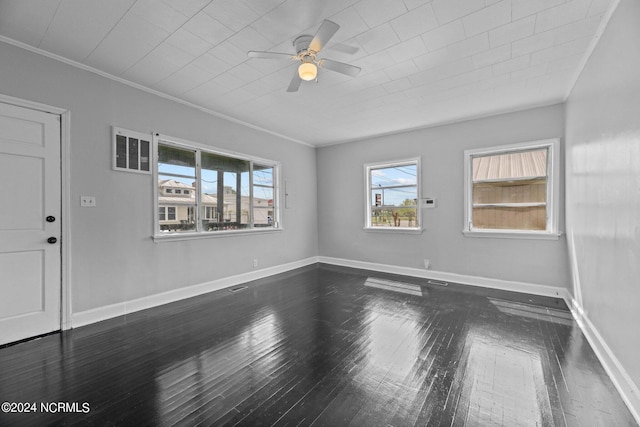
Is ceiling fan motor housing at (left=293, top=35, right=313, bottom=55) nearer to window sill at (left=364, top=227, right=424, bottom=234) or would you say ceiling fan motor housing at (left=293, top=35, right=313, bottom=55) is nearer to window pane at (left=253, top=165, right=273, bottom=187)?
window pane at (left=253, top=165, right=273, bottom=187)

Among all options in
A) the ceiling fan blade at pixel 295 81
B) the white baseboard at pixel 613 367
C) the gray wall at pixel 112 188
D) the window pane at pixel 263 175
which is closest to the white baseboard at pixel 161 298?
the gray wall at pixel 112 188

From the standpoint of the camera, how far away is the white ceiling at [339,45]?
209cm

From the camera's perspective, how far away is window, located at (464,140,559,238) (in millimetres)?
4027

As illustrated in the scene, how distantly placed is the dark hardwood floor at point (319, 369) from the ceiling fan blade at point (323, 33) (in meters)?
2.61

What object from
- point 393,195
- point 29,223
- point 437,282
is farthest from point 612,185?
point 29,223

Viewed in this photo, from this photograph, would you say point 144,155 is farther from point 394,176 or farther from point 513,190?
point 513,190

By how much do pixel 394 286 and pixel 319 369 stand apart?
2587 millimetres

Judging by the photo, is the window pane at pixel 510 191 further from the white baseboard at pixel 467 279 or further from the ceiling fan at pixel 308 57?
the ceiling fan at pixel 308 57

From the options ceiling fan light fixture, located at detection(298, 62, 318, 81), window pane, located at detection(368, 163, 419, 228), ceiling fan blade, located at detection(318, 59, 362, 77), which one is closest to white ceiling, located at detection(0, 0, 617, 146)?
ceiling fan blade, located at detection(318, 59, 362, 77)

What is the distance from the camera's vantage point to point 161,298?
3.62 meters

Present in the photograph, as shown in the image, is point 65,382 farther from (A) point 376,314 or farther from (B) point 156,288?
(A) point 376,314

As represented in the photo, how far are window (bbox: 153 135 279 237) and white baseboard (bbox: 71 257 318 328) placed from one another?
802 mm

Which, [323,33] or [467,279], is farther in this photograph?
[467,279]

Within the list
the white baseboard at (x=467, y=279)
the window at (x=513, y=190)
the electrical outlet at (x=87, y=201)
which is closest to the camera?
the electrical outlet at (x=87, y=201)
